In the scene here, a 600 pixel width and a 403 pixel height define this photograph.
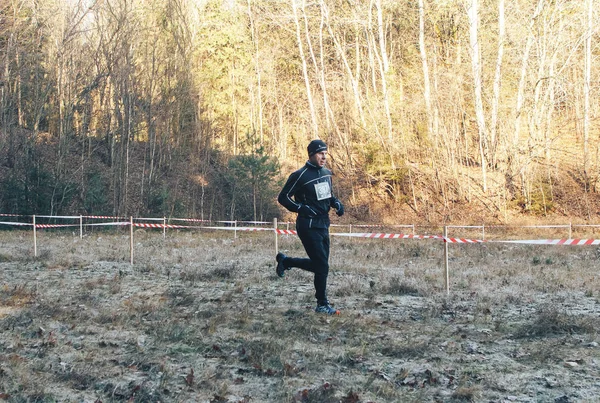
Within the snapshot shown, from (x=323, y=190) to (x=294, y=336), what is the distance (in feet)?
6.71

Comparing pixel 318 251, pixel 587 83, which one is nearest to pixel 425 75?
pixel 587 83

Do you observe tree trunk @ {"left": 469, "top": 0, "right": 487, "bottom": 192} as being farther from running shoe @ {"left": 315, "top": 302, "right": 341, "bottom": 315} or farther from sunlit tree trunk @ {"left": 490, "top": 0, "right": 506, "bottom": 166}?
running shoe @ {"left": 315, "top": 302, "right": 341, "bottom": 315}

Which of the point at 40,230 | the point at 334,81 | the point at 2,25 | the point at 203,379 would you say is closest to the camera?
the point at 203,379

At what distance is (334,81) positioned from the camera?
39812mm

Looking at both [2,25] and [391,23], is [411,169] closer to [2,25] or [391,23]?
[391,23]

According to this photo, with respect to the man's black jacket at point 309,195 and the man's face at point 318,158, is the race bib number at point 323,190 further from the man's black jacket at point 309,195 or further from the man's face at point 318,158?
the man's face at point 318,158

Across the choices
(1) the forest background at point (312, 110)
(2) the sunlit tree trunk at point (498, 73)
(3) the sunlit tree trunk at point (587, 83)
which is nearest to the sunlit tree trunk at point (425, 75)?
(1) the forest background at point (312, 110)

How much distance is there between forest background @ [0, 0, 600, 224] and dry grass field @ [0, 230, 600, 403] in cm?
1811

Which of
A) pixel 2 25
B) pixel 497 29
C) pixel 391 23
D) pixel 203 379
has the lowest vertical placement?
pixel 203 379

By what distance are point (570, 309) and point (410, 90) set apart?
29650 millimetres

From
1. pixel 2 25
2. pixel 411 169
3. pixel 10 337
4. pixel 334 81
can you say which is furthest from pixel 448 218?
pixel 10 337

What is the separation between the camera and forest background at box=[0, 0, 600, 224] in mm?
29781

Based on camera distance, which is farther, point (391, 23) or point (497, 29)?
point (391, 23)

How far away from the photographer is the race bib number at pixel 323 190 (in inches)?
322
